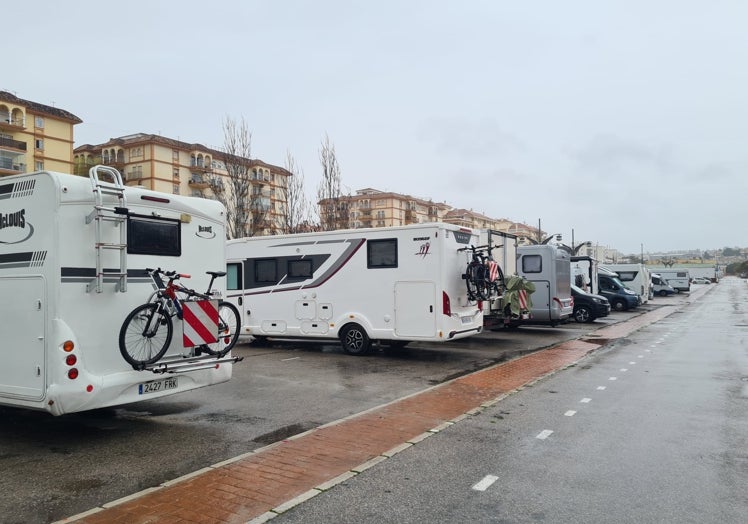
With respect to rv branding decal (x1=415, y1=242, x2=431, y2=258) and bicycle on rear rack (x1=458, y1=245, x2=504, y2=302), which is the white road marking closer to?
rv branding decal (x1=415, y1=242, x2=431, y2=258)

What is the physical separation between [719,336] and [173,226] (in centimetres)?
1688

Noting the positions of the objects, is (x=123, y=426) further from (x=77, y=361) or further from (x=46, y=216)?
(x=46, y=216)

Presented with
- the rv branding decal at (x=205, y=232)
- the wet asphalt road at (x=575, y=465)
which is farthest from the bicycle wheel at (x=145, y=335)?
the wet asphalt road at (x=575, y=465)

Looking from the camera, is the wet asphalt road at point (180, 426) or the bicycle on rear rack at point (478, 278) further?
the bicycle on rear rack at point (478, 278)

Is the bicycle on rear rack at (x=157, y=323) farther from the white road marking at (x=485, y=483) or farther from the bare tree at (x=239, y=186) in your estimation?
the bare tree at (x=239, y=186)

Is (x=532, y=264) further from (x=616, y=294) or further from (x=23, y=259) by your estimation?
(x=23, y=259)

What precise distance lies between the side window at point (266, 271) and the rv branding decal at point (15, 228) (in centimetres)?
787

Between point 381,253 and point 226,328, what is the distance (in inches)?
219

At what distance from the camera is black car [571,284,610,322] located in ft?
74.4

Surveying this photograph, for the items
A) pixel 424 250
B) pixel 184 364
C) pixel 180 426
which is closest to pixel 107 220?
pixel 184 364

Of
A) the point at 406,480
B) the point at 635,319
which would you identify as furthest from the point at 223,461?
the point at 635,319

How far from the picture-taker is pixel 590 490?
4859mm

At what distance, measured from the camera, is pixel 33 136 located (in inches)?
2153

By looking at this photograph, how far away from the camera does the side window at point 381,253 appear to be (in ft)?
40.7
